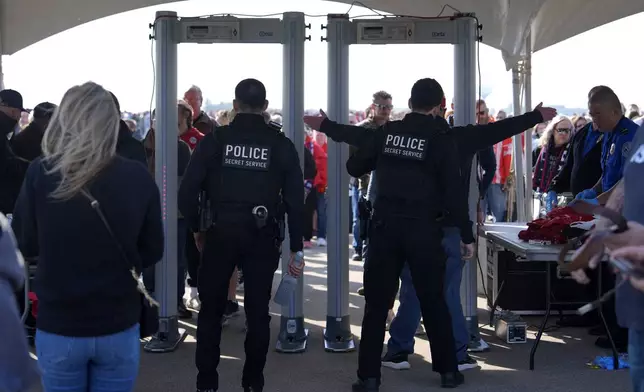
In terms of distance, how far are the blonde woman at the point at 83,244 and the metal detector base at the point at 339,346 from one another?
332 cm

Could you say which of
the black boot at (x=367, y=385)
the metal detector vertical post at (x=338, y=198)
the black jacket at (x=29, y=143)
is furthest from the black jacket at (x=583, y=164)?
the black jacket at (x=29, y=143)

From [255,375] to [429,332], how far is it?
114 cm

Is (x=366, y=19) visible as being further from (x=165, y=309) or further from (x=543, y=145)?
(x=543, y=145)

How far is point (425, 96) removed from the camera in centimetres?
534

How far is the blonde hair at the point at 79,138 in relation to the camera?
3115mm

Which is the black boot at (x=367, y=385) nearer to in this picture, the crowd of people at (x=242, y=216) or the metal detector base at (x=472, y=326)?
the crowd of people at (x=242, y=216)

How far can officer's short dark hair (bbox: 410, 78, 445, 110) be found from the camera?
17.5 ft

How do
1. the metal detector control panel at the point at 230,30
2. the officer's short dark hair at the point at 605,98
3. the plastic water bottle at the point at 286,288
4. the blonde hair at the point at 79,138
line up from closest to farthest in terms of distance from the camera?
the blonde hair at the point at 79,138
the plastic water bottle at the point at 286,288
the metal detector control panel at the point at 230,30
the officer's short dark hair at the point at 605,98

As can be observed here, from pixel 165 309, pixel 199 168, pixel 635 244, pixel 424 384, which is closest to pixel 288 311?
pixel 165 309

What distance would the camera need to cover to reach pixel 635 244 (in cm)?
271

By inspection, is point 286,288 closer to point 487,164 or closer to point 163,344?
point 163,344

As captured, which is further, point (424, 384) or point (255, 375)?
point (424, 384)

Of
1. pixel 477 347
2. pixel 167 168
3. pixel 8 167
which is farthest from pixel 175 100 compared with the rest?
pixel 477 347

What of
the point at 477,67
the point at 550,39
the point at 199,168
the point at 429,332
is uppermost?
the point at 550,39
